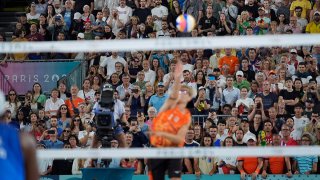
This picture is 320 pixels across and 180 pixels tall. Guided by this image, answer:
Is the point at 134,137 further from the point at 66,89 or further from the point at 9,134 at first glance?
the point at 9,134

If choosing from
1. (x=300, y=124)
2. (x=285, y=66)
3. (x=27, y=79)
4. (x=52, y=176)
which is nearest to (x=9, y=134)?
(x=52, y=176)

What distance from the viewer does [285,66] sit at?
17.0m

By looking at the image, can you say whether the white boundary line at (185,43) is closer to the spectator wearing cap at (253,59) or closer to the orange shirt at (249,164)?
the orange shirt at (249,164)

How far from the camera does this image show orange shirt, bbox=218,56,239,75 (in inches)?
681

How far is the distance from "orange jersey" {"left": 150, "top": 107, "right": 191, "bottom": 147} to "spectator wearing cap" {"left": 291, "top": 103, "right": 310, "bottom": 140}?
5283mm

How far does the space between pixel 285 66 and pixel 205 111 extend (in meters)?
1.84

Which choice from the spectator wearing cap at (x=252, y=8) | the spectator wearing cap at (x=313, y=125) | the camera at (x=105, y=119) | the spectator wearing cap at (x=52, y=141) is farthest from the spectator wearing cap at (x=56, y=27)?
the spectator wearing cap at (x=313, y=125)

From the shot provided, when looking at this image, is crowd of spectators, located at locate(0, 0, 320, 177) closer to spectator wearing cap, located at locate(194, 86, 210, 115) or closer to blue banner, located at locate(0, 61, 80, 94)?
spectator wearing cap, located at locate(194, 86, 210, 115)

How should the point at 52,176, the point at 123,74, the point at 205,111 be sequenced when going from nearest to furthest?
the point at 52,176, the point at 205,111, the point at 123,74

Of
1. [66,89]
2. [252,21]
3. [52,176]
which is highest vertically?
[252,21]

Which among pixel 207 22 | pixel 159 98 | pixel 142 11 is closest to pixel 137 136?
pixel 159 98

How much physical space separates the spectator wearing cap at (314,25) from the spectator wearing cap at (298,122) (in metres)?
2.76

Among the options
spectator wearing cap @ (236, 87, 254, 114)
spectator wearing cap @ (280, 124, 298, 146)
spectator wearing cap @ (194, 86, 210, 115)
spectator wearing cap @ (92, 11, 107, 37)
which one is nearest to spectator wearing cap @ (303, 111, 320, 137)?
spectator wearing cap @ (280, 124, 298, 146)

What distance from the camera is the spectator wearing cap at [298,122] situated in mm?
15609
